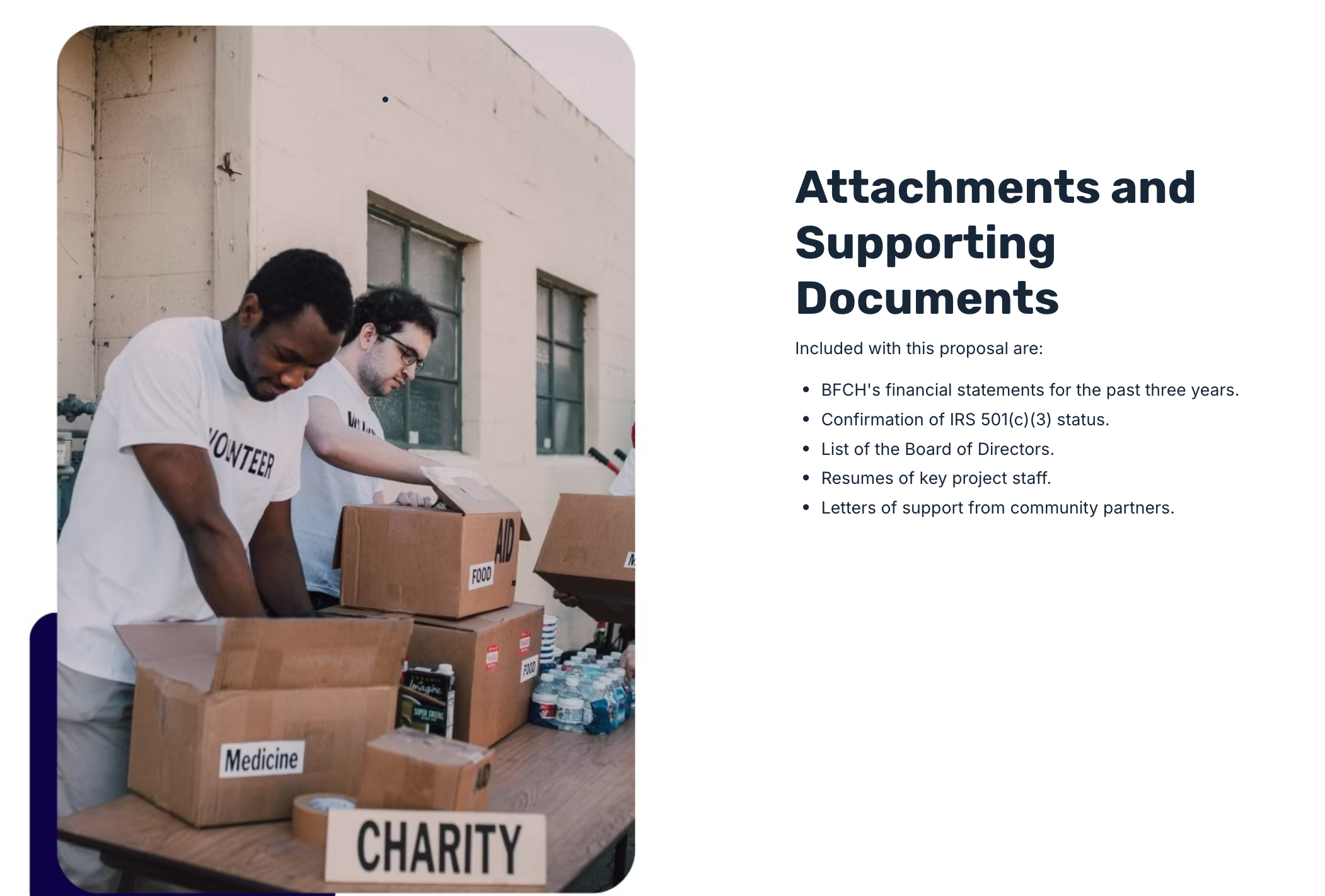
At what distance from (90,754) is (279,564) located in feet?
1.55

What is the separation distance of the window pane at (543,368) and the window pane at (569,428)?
6cm

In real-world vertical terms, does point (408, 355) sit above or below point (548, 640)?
above

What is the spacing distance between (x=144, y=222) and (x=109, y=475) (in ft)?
1.65

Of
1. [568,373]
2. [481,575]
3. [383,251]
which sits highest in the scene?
[383,251]

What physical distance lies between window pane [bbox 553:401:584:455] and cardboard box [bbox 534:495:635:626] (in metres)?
0.22

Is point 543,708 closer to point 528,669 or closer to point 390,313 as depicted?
point 528,669

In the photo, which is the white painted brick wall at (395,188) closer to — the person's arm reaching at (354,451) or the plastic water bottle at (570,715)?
the person's arm reaching at (354,451)

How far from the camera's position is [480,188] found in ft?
7.79

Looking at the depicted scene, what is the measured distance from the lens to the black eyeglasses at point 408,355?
7.08ft

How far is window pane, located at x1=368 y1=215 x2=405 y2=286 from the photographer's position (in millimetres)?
2150

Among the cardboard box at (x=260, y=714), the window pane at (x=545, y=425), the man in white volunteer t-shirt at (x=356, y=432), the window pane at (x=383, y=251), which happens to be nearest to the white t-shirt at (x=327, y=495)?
the man in white volunteer t-shirt at (x=356, y=432)

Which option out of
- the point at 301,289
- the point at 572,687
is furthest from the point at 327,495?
the point at 572,687

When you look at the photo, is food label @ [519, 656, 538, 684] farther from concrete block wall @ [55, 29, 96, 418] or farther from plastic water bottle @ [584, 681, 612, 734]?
concrete block wall @ [55, 29, 96, 418]

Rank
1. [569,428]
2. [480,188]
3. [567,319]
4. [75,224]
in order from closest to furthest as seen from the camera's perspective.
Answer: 1. [75,224]
2. [480,188]
3. [567,319]
4. [569,428]
